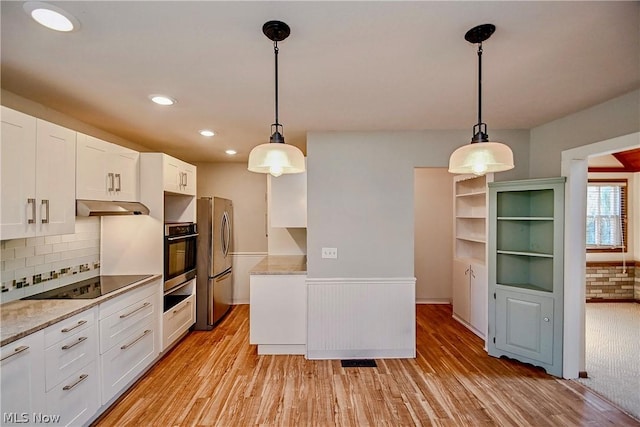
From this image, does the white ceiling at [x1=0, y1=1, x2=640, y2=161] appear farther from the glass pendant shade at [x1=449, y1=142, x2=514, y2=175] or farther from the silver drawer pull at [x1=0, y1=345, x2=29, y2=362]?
the silver drawer pull at [x1=0, y1=345, x2=29, y2=362]

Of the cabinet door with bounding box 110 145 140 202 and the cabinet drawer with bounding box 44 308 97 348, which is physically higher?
the cabinet door with bounding box 110 145 140 202

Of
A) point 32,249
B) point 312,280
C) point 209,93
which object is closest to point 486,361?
point 312,280

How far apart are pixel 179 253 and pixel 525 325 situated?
12.2ft

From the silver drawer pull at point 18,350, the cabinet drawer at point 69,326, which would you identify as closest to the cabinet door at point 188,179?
the cabinet drawer at point 69,326

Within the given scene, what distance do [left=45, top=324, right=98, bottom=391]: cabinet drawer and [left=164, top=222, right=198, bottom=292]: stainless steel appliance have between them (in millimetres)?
1006

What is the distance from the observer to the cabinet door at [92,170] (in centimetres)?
226

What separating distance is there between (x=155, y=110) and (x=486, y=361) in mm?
3955

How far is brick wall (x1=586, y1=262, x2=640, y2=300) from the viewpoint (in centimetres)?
493

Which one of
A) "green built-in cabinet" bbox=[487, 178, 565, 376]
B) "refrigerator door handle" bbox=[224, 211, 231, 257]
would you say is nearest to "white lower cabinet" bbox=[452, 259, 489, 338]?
"green built-in cabinet" bbox=[487, 178, 565, 376]

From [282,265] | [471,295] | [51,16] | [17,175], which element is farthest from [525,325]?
[17,175]

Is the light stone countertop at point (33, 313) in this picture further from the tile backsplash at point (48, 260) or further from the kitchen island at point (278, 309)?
the kitchen island at point (278, 309)

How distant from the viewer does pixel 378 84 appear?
2012mm

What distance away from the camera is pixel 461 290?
4.05 meters

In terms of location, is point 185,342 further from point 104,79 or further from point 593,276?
point 593,276
